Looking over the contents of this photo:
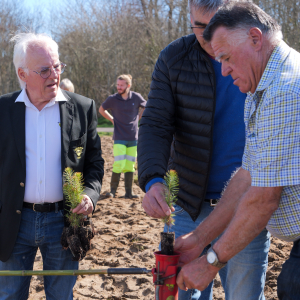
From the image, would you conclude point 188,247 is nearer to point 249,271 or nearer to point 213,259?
point 213,259

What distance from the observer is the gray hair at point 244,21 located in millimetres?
1757

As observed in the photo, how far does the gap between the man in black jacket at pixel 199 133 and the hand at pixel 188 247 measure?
41 centimetres

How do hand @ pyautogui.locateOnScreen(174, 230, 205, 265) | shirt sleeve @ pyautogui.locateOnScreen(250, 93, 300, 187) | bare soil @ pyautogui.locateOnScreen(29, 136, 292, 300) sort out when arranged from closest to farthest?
1. shirt sleeve @ pyautogui.locateOnScreen(250, 93, 300, 187)
2. hand @ pyautogui.locateOnScreen(174, 230, 205, 265)
3. bare soil @ pyautogui.locateOnScreen(29, 136, 292, 300)

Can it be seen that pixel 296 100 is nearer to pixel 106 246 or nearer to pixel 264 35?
pixel 264 35

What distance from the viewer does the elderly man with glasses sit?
2711mm

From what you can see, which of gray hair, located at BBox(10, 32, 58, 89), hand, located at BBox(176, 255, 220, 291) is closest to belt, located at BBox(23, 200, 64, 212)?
gray hair, located at BBox(10, 32, 58, 89)

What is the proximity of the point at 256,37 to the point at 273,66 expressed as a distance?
16 centimetres

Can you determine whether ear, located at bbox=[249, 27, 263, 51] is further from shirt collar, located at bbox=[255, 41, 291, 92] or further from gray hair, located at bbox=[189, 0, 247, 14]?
gray hair, located at bbox=[189, 0, 247, 14]

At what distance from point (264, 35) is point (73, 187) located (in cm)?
158

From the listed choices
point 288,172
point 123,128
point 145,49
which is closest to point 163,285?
point 288,172

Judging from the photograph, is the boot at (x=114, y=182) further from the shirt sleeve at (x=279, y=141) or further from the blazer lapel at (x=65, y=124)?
the shirt sleeve at (x=279, y=141)

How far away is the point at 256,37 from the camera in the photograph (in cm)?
175

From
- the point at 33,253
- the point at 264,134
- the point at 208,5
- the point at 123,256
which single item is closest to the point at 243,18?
the point at 264,134

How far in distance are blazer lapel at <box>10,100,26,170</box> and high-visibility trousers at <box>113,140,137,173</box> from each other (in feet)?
17.8
